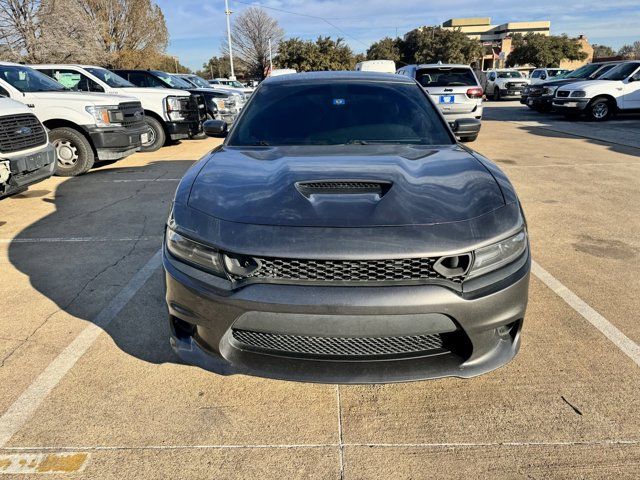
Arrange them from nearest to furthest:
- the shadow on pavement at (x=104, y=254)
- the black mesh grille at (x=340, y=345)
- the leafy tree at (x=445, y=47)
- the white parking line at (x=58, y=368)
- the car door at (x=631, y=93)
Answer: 1. the black mesh grille at (x=340, y=345)
2. the white parking line at (x=58, y=368)
3. the shadow on pavement at (x=104, y=254)
4. the car door at (x=631, y=93)
5. the leafy tree at (x=445, y=47)

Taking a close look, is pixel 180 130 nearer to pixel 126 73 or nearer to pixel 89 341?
pixel 126 73

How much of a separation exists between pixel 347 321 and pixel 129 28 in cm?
3743

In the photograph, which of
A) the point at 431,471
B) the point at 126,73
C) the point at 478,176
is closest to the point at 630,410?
the point at 431,471

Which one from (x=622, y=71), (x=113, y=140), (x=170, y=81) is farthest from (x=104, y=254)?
(x=622, y=71)

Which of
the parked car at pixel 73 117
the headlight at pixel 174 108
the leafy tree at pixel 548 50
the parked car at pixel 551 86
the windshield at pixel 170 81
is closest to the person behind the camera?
the parked car at pixel 73 117

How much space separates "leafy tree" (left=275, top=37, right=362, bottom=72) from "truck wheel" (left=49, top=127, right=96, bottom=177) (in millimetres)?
45535

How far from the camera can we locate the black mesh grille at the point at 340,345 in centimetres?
212

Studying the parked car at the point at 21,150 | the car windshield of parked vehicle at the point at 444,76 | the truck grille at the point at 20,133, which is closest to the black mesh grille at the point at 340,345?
Answer: the parked car at the point at 21,150

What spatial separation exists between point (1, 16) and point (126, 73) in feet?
33.6

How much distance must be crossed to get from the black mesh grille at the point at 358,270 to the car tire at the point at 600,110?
16.4 m

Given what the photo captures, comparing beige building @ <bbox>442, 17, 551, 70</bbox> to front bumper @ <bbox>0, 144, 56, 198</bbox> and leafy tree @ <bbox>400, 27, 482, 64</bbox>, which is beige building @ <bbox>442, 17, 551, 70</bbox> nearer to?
leafy tree @ <bbox>400, 27, 482, 64</bbox>

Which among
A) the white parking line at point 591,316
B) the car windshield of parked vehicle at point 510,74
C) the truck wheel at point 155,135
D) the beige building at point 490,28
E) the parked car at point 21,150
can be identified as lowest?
the white parking line at point 591,316

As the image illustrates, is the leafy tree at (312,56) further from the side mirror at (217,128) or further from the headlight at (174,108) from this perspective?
the side mirror at (217,128)

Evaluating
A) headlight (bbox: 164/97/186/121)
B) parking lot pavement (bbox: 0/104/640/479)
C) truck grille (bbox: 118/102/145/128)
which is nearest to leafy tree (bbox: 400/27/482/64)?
headlight (bbox: 164/97/186/121)
